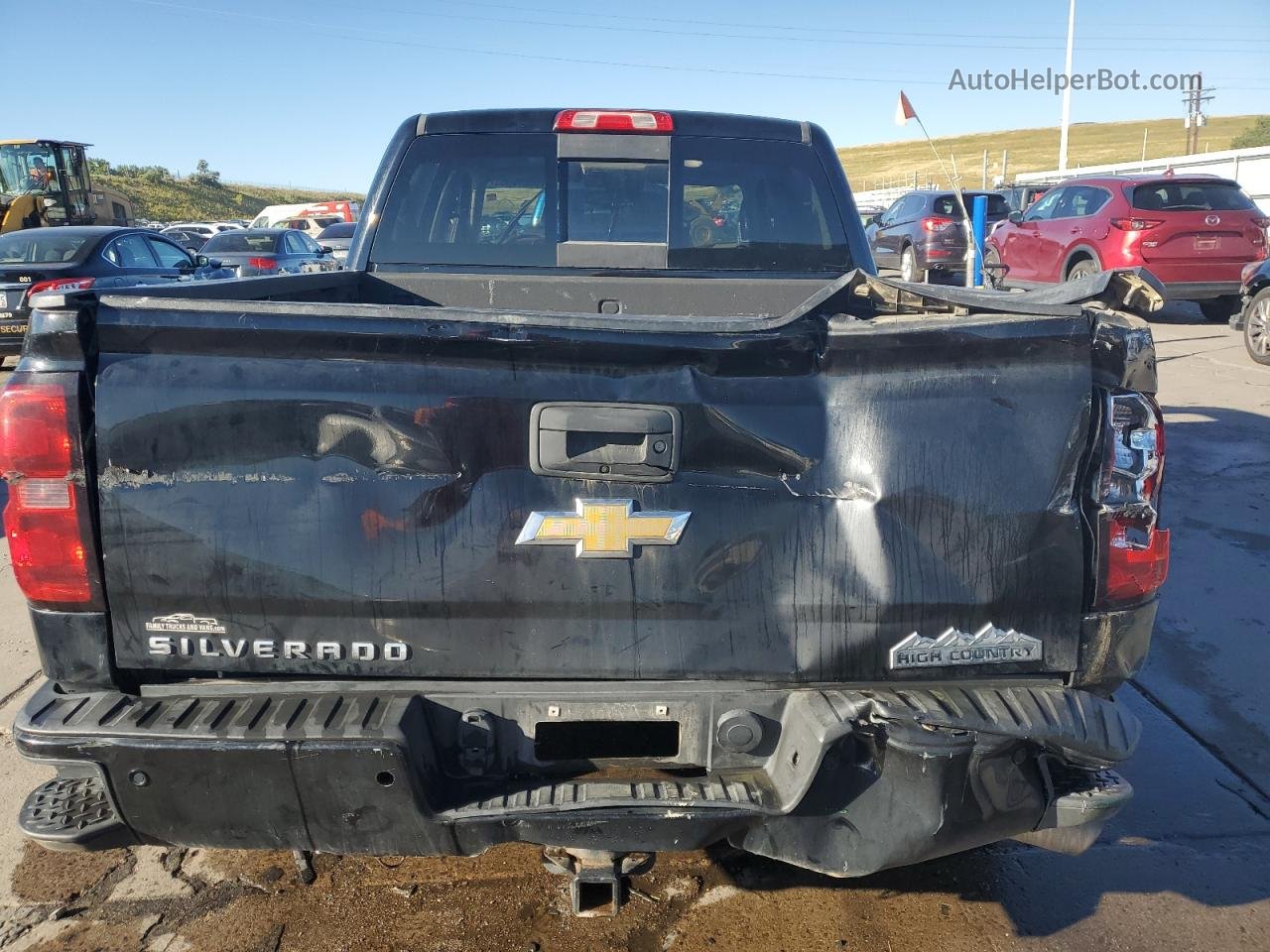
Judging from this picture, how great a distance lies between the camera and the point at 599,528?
6.61 ft

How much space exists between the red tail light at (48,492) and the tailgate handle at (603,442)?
94 centimetres

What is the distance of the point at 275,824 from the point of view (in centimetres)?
205

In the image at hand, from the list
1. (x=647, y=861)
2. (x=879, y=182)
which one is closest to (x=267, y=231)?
(x=647, y=861)

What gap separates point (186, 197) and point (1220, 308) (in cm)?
7078

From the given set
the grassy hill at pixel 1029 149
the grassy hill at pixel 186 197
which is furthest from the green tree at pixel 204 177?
the grassy hill at pixel 1029 149

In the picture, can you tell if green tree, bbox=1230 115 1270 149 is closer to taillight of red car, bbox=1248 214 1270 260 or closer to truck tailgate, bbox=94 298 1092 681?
taillight of red car, bbox=1248 214 1270 260

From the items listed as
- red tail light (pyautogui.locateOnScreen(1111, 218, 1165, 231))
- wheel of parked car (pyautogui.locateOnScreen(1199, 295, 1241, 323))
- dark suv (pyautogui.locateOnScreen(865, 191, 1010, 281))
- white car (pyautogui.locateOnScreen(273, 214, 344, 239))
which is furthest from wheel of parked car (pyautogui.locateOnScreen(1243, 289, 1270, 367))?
white car (pyautogui.locateOnScreen(273, 214, 344, 239))

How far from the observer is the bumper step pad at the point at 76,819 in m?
2.07

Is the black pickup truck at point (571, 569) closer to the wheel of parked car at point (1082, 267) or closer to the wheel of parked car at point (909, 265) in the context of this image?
the wheel of parked car at point (1082, 267)

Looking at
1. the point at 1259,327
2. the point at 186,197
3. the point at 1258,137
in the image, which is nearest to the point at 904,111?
the point at 1259,327

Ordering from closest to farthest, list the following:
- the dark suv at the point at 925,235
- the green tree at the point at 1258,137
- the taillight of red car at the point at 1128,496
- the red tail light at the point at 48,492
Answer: the red tail light at the point at 48,492 < the taillight of red car at the point at 1128,496 < the dark suv at the point at 925,235 < the green tree at the point at 1258,137

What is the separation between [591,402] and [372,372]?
1.51 ft

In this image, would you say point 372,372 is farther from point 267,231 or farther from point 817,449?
point 267,231

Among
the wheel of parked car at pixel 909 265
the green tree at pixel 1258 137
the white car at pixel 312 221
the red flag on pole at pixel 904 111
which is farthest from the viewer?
the green tree at pixel 1258 137
